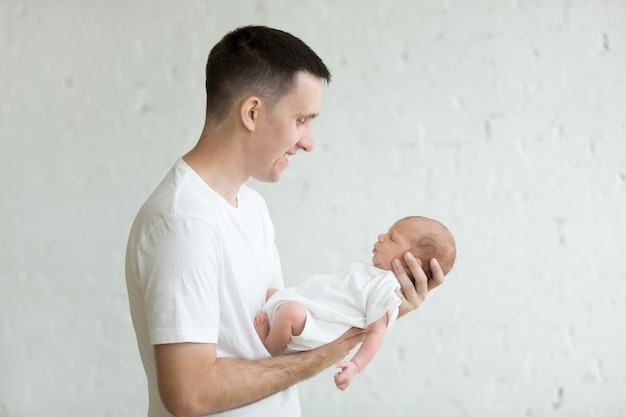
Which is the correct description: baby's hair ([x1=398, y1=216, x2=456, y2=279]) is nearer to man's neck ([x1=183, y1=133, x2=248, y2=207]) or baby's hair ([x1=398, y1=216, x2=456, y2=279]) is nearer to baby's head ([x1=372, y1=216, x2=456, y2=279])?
baby's head ([x1=372, y1=216, x2=456, y2=279])

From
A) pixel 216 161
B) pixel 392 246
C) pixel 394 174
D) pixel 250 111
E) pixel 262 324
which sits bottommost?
pixel 262 324

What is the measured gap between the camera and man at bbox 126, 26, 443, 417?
1.34 meters

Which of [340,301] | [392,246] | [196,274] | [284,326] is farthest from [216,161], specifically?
[392,246]

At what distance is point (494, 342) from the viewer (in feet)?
10.5

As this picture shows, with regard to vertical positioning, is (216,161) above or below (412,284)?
above

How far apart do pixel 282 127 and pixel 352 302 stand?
0.56m

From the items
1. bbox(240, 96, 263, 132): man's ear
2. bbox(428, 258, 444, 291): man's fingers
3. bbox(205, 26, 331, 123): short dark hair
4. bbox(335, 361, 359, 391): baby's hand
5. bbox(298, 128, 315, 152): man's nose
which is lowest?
bbox(335, 361, 359, 391): baby's hand

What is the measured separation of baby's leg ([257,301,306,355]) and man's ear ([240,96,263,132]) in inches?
17.6

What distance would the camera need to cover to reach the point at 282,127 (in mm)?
1554

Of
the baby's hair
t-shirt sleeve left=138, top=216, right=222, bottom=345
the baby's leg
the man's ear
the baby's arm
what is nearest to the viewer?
t-shirt sleeve left=138, top=216, right=222, bottom=345

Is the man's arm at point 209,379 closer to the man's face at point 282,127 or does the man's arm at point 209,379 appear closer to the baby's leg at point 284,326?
the baby's leg at point 284,326

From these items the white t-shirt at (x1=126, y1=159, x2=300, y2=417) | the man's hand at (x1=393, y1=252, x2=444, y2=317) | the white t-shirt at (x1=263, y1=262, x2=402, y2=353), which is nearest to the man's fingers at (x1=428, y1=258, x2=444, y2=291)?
the man's hand at (x1=393, y1=252, x2=444, y2=317)

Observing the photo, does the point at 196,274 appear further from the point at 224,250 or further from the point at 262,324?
the point at 262,324

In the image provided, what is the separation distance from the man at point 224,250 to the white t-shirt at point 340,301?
4cm
